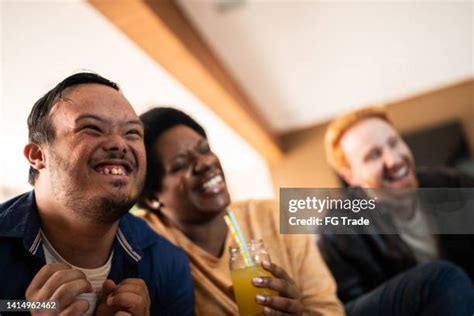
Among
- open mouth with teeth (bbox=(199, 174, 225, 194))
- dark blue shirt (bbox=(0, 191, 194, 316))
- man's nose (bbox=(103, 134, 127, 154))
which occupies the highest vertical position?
open mouth with teeth (bbox=(199, 174, 225, 194))

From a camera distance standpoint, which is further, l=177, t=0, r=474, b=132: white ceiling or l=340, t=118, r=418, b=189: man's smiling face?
l=177, t=0, r=474, b=132: white ceiling

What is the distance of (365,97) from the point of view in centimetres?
292

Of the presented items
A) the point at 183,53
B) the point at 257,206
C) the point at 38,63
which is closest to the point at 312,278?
the point at 257,206

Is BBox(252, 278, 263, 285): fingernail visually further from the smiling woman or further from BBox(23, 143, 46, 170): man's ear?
BBox(23, 143, 46, 170): man's ear

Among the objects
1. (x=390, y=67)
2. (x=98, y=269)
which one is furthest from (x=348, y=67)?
(x=98, y=269)

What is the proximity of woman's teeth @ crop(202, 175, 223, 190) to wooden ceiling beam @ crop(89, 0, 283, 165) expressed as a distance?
3.27 feet

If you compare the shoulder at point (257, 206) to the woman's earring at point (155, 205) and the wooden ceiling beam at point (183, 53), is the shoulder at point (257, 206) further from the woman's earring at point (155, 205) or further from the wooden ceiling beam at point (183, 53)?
the wooden ceiling beam at point (183, 53)

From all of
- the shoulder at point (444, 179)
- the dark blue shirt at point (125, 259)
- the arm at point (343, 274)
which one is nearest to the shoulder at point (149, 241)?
the dark blue shirt at point (125, 259)

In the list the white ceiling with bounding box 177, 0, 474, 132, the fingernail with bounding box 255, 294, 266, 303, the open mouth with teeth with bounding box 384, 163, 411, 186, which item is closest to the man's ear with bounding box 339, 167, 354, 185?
the open mouth with teeth with bounding box 384, 163, 411, 186

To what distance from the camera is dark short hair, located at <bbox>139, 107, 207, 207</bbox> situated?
75 centimetres

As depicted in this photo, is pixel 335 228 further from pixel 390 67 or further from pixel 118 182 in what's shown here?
pixel 390 67

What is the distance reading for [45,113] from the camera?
1.75ft

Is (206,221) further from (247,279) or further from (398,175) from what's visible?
(398,175)

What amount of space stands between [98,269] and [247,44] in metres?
1.76
